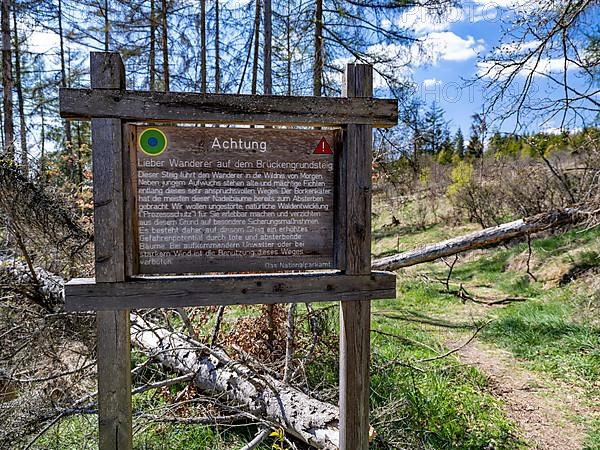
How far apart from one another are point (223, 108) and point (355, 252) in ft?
3.61

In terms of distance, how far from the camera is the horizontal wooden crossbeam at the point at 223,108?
2.18 metres

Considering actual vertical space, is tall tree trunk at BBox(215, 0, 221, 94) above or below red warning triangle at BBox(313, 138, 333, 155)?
above

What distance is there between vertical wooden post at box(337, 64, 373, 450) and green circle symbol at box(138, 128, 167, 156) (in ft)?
3.26

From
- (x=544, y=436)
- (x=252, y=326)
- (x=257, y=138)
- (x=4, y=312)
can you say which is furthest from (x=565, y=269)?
(x=4, y=312)

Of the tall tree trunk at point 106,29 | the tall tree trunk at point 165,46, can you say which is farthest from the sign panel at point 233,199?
the tall tree trunk at point 106,29

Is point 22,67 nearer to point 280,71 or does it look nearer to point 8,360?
point 280,71

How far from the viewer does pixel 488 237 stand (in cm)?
657

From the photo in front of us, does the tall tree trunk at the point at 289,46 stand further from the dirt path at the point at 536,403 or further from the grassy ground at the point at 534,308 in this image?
the dirt path at the point at 536,403

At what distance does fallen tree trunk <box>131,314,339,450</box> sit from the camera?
3078 mm

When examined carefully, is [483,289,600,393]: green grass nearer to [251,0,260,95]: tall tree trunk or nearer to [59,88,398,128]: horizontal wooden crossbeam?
[59,88,398,128]: horizontal wooden crossbeam

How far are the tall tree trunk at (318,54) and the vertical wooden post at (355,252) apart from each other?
236 inches

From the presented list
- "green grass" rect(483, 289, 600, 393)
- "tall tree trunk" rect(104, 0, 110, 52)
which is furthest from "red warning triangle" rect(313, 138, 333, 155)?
"tall tree trunk" rect(104, 0, 110, 52)

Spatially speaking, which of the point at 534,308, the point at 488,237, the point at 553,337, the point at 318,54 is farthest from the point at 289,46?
the point at 553,337

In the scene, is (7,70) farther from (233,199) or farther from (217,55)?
(233,199)
